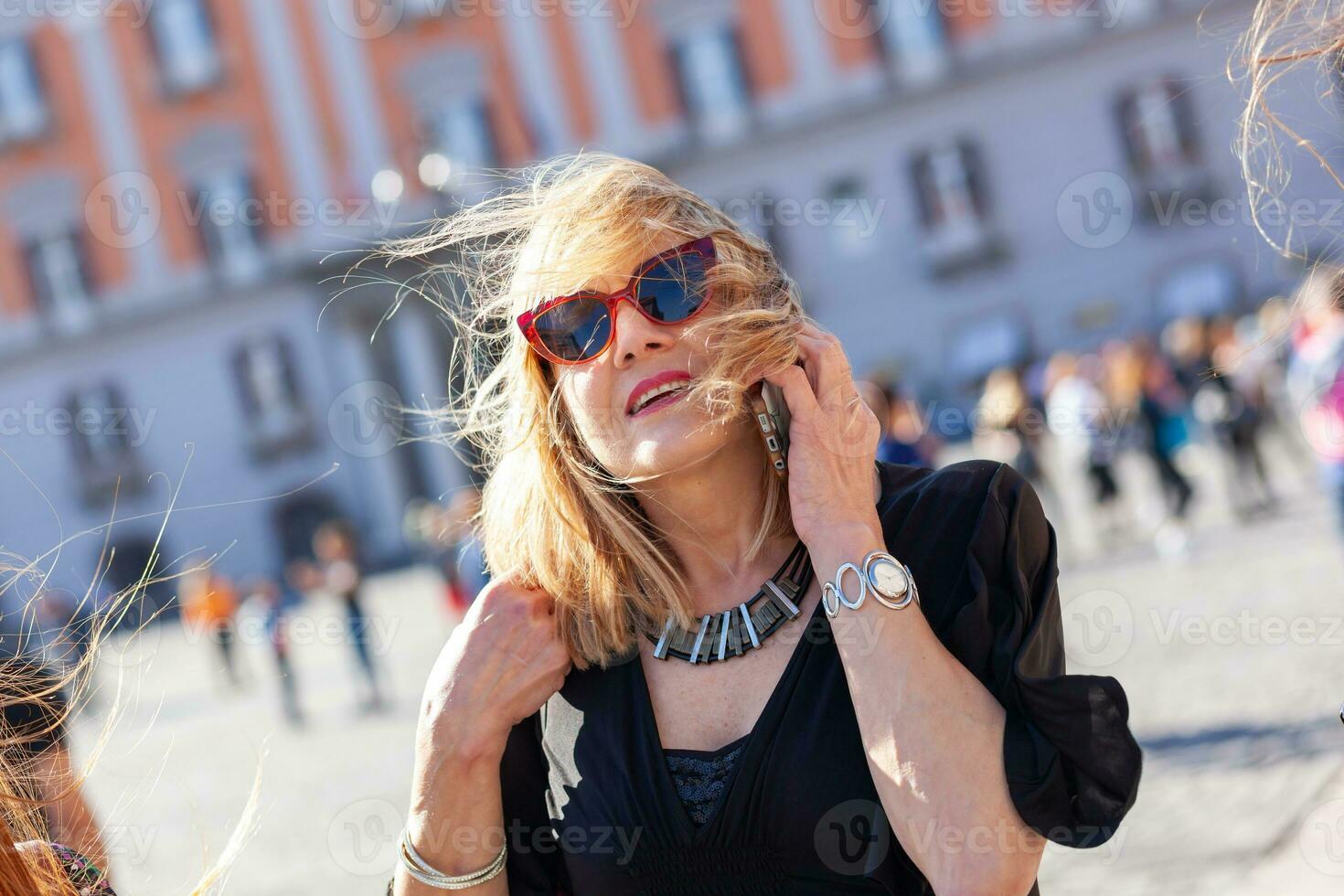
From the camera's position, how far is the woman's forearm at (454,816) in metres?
1.99

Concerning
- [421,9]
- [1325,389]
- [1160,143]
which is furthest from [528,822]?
[421,9]

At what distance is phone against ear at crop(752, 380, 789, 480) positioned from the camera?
2035 millimetres

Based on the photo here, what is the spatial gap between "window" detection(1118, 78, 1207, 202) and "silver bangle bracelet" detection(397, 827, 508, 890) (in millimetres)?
24680

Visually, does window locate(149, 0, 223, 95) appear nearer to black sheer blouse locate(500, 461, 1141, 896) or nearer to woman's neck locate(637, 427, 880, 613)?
woman's neck locate(637, 427, 880, 613)

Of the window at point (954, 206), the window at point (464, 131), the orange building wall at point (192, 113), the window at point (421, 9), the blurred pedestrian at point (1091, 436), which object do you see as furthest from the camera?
the orange building wall at point (192, 113)

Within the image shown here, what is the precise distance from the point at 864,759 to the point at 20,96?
29.4 m

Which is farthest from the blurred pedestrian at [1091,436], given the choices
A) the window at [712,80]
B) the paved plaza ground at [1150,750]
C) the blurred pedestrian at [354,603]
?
the window at [712,80]

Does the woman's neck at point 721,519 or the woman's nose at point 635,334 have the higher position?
the woman's nose at point 635,334

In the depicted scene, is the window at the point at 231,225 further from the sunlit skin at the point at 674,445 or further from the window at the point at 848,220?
the sunlit skin at the point at 674,445

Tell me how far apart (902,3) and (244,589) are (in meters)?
16.1

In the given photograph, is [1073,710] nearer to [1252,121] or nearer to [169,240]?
[1252,121]

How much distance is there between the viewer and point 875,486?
2055 mm

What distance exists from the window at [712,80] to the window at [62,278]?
13.0 metres

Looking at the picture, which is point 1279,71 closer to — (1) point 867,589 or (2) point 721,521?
(1) point 867,589
